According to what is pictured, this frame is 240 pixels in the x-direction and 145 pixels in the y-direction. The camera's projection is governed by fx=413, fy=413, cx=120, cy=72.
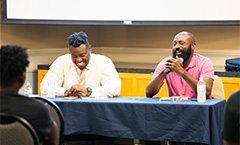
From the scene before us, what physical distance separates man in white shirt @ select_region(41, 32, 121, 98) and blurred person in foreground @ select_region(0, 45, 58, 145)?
1605 millimetres

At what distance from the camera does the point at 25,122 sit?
1808mm

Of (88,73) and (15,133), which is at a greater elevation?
(88,73)

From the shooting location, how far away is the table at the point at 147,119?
2.93 metres

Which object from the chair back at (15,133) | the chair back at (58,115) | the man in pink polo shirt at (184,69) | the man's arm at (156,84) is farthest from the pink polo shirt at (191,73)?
the chair back at (15,133)

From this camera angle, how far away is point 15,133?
185 cm

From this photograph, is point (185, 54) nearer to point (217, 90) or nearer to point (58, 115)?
point (217, 90)

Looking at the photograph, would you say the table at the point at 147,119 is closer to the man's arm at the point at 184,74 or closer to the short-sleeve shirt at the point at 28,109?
the man's arm at the point at 184,74

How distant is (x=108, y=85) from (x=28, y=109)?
1.74 m

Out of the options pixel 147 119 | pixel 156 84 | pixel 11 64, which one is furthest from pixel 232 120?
pixel 156 84

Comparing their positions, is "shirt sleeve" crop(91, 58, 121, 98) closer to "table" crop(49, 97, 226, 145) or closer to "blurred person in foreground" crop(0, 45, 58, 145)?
"table" crop(49, 97, 226, 145)

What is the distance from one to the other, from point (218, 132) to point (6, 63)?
1.68 meters

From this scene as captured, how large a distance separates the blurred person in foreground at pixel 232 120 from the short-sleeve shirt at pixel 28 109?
0.82 meters
